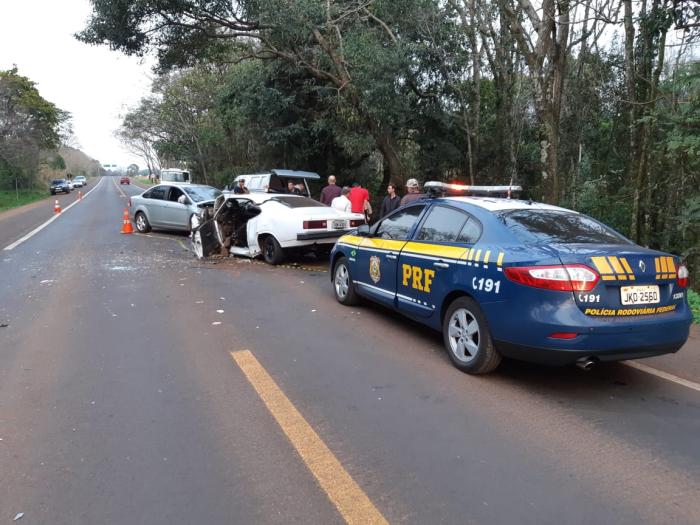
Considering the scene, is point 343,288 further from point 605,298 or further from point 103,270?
point 103,270

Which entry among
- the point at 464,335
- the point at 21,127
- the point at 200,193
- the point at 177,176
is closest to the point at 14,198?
the point at 21,127

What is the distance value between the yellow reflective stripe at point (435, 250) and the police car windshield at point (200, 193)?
10522 mm

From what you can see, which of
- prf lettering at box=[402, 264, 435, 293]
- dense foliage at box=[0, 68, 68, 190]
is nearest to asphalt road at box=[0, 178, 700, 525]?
prf lettering at box=[402, 264, 435, 293]

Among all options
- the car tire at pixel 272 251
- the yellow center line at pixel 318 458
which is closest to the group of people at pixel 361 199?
the car tire at pixel 272 251

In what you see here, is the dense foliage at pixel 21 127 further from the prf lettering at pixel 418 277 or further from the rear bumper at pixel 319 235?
the prf lettering at pixel 418 277

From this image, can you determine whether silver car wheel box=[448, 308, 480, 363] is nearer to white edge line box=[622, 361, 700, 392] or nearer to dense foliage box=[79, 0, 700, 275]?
white edge line box=[622, 361, 700, 392]

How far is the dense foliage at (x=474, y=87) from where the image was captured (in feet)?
33.0

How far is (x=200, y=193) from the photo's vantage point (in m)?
15.4

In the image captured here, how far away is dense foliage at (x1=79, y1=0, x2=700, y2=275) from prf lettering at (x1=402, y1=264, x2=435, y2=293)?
458 centimetres

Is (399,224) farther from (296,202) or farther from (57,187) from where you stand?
(57,187)

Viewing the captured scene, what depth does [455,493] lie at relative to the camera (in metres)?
2.91

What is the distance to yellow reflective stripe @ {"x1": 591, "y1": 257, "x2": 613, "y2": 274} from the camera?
3977 millimetres

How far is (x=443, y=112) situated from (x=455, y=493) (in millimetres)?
15650

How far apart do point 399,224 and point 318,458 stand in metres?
3.43
